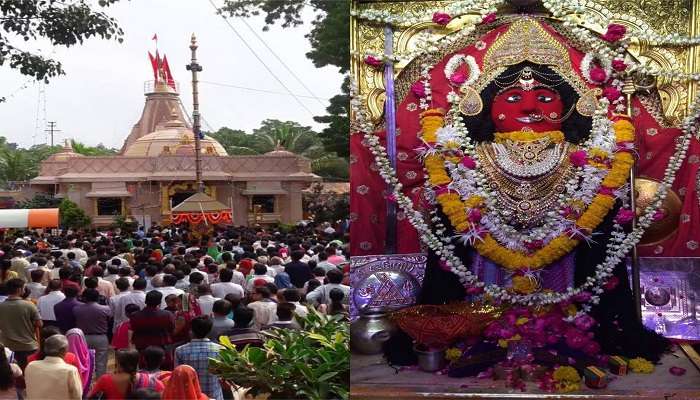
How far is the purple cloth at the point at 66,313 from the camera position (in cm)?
694

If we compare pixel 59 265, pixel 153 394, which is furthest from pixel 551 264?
pixel 59 265

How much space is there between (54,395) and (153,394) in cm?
76

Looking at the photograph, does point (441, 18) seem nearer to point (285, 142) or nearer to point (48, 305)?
point (48, 305)

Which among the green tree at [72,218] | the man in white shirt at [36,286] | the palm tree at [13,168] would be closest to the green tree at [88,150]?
the palm tree at [13,168]

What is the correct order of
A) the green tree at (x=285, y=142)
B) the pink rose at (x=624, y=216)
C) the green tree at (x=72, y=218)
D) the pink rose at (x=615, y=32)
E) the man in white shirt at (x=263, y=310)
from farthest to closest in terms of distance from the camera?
the green tree at (x=285, y=142) → the green tree at (x=72, y=218) → the man in white shirt at (x=263, y=310) → the pink rose at (x=615, y=32) → the pink rose at (x=624, y=216)

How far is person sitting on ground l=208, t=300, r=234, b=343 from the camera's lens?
6.12 metres

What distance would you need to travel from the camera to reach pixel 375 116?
19.8 ft

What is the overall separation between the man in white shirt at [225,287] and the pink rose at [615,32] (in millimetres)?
4028

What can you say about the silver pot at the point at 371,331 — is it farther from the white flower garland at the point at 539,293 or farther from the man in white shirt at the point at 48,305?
the man in white shirt at the point at 48,305

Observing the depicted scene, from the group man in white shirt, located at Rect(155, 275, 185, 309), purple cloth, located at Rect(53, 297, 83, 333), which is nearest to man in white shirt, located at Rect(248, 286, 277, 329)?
man in white shirt, located at Rect(155, 275, 185, 309)

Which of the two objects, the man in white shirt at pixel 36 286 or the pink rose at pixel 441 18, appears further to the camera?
the man in white shirt at pixel 36 286

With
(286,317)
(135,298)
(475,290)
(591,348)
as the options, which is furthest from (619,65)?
(135,298)

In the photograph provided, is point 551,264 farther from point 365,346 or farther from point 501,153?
point 365,346

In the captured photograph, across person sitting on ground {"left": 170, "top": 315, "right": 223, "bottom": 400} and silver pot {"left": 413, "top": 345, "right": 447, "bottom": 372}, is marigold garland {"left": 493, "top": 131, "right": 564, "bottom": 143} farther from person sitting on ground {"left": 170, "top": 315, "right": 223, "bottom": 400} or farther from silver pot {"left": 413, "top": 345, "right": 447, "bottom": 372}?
person sitting on ground {"left": 170, "top": 315, "right": 223, "bottom": 400}
